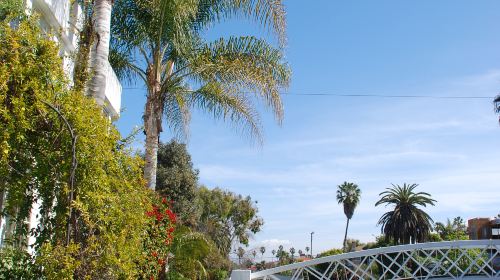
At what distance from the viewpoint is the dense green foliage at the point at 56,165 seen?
6832 millimetres

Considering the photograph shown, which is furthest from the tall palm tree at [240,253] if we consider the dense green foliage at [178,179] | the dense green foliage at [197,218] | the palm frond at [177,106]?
the palm frond at [177,106]

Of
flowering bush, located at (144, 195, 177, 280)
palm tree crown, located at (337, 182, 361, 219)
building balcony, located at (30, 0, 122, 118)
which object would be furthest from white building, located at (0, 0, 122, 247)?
palm tree crown, located at (337, 182, 361, 219)

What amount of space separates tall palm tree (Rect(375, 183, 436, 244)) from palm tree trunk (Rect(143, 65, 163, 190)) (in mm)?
37453

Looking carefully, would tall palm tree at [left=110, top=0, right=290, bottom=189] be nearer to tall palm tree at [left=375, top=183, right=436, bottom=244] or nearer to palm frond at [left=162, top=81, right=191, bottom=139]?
palm frond at [left=162, top=81, right=191, bottom=139]

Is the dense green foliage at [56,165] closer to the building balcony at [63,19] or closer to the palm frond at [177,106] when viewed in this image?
the building balcony at [63,19]

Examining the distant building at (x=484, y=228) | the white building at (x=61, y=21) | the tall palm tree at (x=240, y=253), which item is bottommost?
the tall palm tree at (x=240, y=253)

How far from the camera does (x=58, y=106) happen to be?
7.14 m

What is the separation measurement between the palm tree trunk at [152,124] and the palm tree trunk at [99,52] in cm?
515

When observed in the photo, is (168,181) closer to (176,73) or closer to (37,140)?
(176,73)

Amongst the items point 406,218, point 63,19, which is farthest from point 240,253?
point 63,19

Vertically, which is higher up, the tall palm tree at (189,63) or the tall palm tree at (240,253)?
the tall palm tree at (189,63)

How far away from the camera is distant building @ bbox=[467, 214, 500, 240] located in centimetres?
6077

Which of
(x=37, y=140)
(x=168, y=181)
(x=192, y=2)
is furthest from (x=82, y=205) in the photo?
(x=168, y=181)

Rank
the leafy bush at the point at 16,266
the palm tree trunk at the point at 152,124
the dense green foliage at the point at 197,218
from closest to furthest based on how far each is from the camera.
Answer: the leafy bush at the point at 16,266 → the palm tree trunk at the point at 152,124 → the dense green foliage at the point at 197,218
